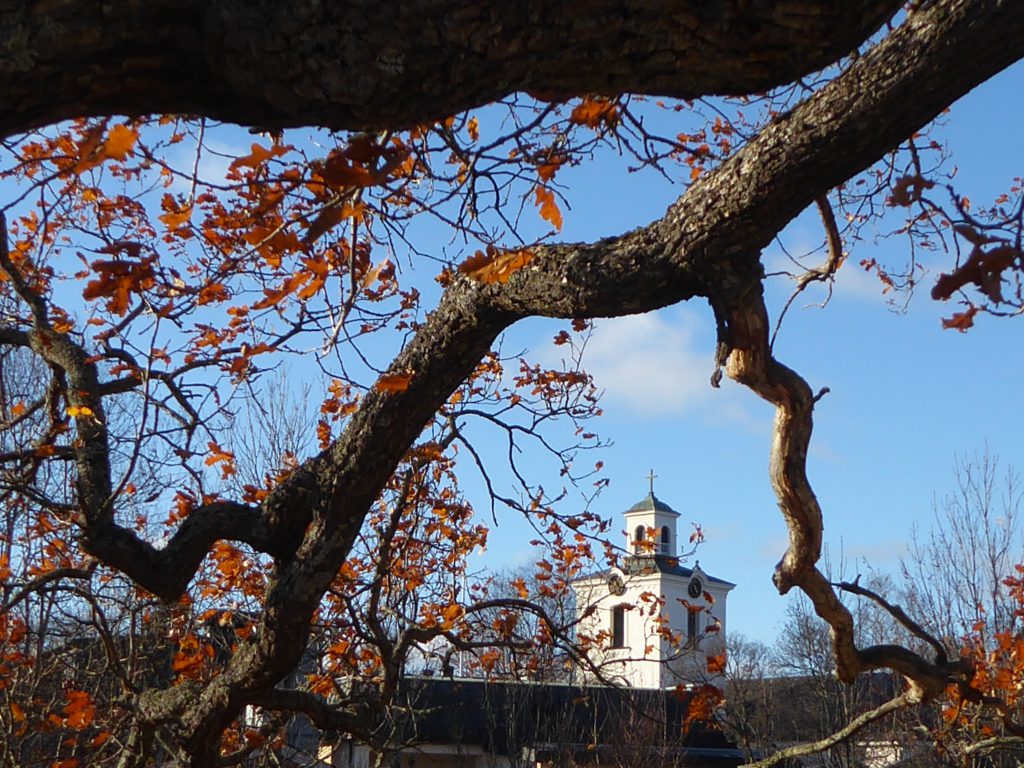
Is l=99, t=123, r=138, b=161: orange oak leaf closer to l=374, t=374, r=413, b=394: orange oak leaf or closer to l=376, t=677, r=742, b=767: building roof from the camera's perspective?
l=374, t=374, r=413, b=394: orange oak leaf

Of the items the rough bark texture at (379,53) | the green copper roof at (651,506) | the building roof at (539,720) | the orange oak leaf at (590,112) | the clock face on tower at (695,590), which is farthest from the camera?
the green copper roof at (651,506)

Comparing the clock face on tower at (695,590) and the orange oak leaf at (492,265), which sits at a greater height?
the clock face on tower at (695,590)

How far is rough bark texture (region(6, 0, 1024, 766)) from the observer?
1.40 metres

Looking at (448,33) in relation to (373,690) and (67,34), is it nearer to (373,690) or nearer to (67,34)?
(67,34)

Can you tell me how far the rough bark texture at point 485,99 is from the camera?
55.0 inches

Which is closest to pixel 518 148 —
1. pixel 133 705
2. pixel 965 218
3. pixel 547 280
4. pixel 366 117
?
pixel 547 280

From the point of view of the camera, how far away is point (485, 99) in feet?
5.32

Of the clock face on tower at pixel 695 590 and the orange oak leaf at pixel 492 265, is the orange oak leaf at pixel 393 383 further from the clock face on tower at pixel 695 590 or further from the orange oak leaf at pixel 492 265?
the clock face on tower at pixel 695 590

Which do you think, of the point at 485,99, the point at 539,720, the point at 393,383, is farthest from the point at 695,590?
the point at 485,99

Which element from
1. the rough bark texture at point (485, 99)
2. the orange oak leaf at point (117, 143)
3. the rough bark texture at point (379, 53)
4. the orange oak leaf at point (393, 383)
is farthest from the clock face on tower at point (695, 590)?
the orange oak leaf at point (117, 143)

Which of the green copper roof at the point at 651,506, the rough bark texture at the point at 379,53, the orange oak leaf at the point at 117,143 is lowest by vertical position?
the orange oak leaf at the point at 117,143

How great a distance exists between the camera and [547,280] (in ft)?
9.43

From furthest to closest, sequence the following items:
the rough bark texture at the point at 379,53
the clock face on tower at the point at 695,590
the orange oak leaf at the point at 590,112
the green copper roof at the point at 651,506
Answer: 1. the green copper roof at the point at 651,506
2. the clock face on tower at the point at 695,590
3. the orange oak leaf at the point at 590,112
4. the rough bark texture at the point at 379,53

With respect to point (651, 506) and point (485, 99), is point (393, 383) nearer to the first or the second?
point (485, 99)
